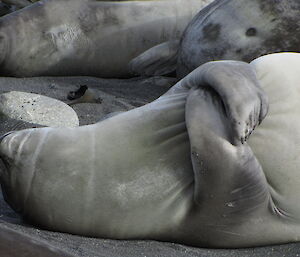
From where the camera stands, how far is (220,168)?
2.65 m

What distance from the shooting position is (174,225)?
2.82 metres

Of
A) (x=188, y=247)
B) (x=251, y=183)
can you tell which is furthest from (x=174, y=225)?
(x=251, y=183)

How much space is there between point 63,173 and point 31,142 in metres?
0.16

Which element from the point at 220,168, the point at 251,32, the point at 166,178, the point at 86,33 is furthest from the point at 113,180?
the point at 86,33

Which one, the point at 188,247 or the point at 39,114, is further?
the point at 39,114

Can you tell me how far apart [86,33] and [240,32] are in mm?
1121

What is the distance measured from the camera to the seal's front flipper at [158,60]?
16.8ft

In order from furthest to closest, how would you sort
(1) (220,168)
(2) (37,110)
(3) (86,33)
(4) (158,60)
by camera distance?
(3) (86,33) < (4) (158,60) < (2) (37,110) < (1) (220,168)

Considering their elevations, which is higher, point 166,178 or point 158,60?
point 166,178

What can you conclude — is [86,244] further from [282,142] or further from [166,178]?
[282,142]

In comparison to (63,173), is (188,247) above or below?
below

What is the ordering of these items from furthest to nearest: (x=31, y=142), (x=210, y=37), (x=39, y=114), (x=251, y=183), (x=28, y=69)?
(x=28, y=69), (x=210, y=37), (x=39, y=114), (x=31, y=142), (x=251, y=183)

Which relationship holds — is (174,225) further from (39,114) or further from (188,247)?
(39,114)

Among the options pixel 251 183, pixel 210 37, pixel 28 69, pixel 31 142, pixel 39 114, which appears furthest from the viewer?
pixel 28 69
